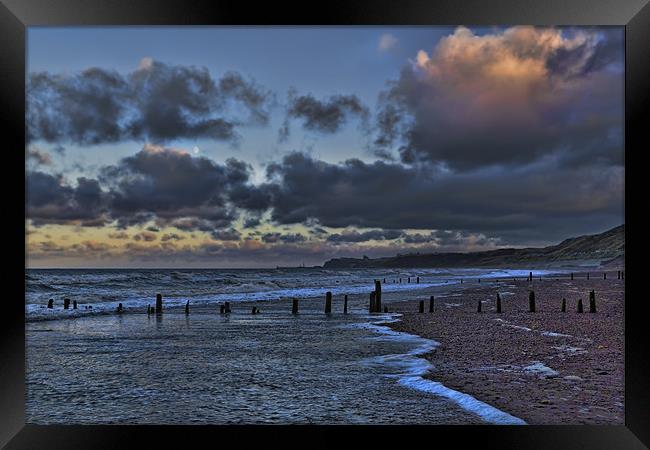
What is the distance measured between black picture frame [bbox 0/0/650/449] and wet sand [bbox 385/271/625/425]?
0.98m

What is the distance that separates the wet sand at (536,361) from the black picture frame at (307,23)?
3.20 feet

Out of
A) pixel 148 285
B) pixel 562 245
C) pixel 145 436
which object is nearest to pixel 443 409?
pixel 145 436

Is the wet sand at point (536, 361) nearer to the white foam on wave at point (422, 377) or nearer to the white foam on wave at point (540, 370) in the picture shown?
the white foam on wave at point (540, 370)

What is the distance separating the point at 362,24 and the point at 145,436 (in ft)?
13.1

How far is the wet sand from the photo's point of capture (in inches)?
225

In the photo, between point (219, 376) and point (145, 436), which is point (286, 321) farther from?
point (145, 436)

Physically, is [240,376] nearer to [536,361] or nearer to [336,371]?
[336,371]

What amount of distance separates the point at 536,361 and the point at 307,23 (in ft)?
21.4

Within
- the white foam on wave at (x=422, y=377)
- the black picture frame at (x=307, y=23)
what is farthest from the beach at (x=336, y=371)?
the black picture frame at (x=307, y=23)

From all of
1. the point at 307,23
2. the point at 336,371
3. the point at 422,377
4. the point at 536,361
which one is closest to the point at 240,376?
the point at 336,371

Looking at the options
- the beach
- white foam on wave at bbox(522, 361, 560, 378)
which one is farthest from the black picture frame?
white foam on wave at bbox(522, 361, 560, 378)

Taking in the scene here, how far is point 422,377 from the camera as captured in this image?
7.37 metres

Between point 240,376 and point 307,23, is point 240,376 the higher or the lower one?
the lower one

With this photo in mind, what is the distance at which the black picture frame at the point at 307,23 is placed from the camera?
4336 millimetres
